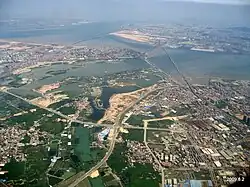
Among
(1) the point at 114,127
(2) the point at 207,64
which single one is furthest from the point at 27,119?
(2) the point at 207,64

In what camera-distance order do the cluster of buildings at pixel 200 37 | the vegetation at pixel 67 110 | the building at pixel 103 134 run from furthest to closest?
the cluster of buildings at pixel 200 37 → the vegetation at pixel 67 110 → the building at pixel 103 134

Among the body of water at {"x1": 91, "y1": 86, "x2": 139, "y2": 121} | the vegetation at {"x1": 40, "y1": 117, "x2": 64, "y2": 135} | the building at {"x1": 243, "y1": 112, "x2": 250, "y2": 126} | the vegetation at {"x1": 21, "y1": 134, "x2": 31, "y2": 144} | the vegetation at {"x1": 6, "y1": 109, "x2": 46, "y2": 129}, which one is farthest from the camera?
the body of water at {"x1": 91, "y1": 86, "x2": 139, "y2": 121}

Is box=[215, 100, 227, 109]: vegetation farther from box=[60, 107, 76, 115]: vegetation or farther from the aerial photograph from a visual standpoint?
box=[60, 107, 76, 115]: vegetation

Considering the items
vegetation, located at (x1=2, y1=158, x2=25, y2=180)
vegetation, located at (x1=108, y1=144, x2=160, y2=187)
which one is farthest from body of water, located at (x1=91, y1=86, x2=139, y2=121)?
vegetation, located at (x1=2, y1=158, x2=25, y2=180)

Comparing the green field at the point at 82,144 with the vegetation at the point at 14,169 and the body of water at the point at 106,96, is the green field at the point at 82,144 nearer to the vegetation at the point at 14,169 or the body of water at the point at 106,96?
the body of water at the point at 106,96

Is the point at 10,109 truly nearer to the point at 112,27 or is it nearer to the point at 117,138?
the point at 117,138

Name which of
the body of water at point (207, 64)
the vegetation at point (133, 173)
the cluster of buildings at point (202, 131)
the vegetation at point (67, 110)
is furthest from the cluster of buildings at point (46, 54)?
the vegetation at point (133, 173)

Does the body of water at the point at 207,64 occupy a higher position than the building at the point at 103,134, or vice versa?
the body of water at the point at 207,64

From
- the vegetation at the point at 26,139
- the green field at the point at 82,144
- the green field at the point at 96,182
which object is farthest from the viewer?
the vegetation at the point at 26,139

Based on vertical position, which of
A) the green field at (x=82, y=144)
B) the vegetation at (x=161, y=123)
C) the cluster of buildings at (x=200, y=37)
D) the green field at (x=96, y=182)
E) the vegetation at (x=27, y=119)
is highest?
the cluster of buildings at (x=200, y=37)
